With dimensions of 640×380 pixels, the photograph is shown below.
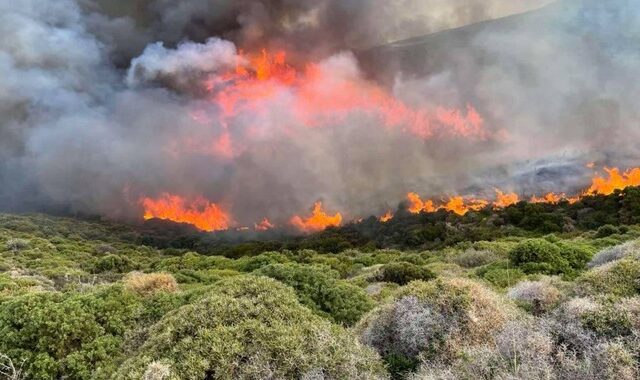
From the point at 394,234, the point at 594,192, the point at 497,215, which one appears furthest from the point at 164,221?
the point at 594,192

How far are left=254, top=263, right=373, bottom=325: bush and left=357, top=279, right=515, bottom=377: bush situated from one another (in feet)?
10.7

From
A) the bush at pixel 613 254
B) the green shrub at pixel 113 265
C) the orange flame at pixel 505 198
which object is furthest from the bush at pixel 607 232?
the orange flame at pixel 505 198

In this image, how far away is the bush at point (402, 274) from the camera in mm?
22736

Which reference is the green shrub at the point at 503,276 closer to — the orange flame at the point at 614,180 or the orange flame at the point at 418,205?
the orange flame at the point at 418,205

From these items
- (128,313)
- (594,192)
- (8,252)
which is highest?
(594,192)

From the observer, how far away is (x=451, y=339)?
309 inches

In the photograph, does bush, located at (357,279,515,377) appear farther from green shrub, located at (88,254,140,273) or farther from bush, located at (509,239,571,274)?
green shrub, located at (88,254,140,273)

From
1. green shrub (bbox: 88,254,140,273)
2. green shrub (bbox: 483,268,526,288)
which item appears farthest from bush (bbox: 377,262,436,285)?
green shrub (bbox: 88,254,140,273)

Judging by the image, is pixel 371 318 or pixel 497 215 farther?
pixel 497 215

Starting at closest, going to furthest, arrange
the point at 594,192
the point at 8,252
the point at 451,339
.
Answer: the point at 451,339, the point at 8,252, the point at 594,192

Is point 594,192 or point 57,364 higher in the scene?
point 594,192

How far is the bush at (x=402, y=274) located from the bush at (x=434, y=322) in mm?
13702

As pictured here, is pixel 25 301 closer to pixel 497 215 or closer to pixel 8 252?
pixel 8 252

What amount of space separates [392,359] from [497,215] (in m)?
65.9
